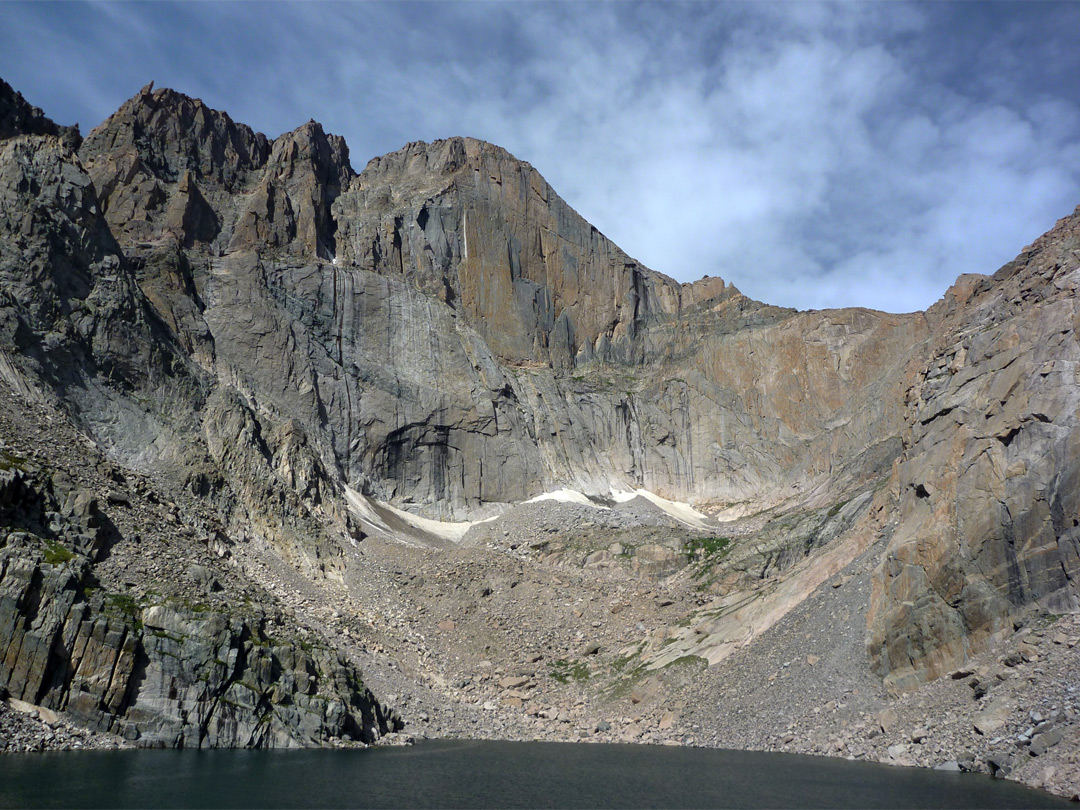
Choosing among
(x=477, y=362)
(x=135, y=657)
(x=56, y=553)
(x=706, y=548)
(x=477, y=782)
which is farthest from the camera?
(x=477, y=362)

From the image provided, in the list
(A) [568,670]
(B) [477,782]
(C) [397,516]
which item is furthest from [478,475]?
(B) [477,782]

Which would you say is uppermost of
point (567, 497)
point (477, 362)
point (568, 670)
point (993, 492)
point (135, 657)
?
point (477, 362)

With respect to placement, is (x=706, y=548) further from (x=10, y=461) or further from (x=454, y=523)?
(x=10, y=461)

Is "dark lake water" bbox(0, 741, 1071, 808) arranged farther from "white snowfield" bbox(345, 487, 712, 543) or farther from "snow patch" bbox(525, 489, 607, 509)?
"snow patch" bbox(525, 489, 607, 509)

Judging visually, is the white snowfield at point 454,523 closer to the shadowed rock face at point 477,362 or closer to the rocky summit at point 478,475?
the rocky summit at point 478,475

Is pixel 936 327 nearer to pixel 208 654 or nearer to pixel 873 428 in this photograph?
pixel 873 428

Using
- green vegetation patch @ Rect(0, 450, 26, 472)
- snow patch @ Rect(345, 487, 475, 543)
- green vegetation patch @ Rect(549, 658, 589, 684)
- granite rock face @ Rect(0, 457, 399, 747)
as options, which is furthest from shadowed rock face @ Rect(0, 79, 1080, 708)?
green vegetation patch @ Rect(549, 658, 589, 684)

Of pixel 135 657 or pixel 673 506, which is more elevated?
pixel 673 506
